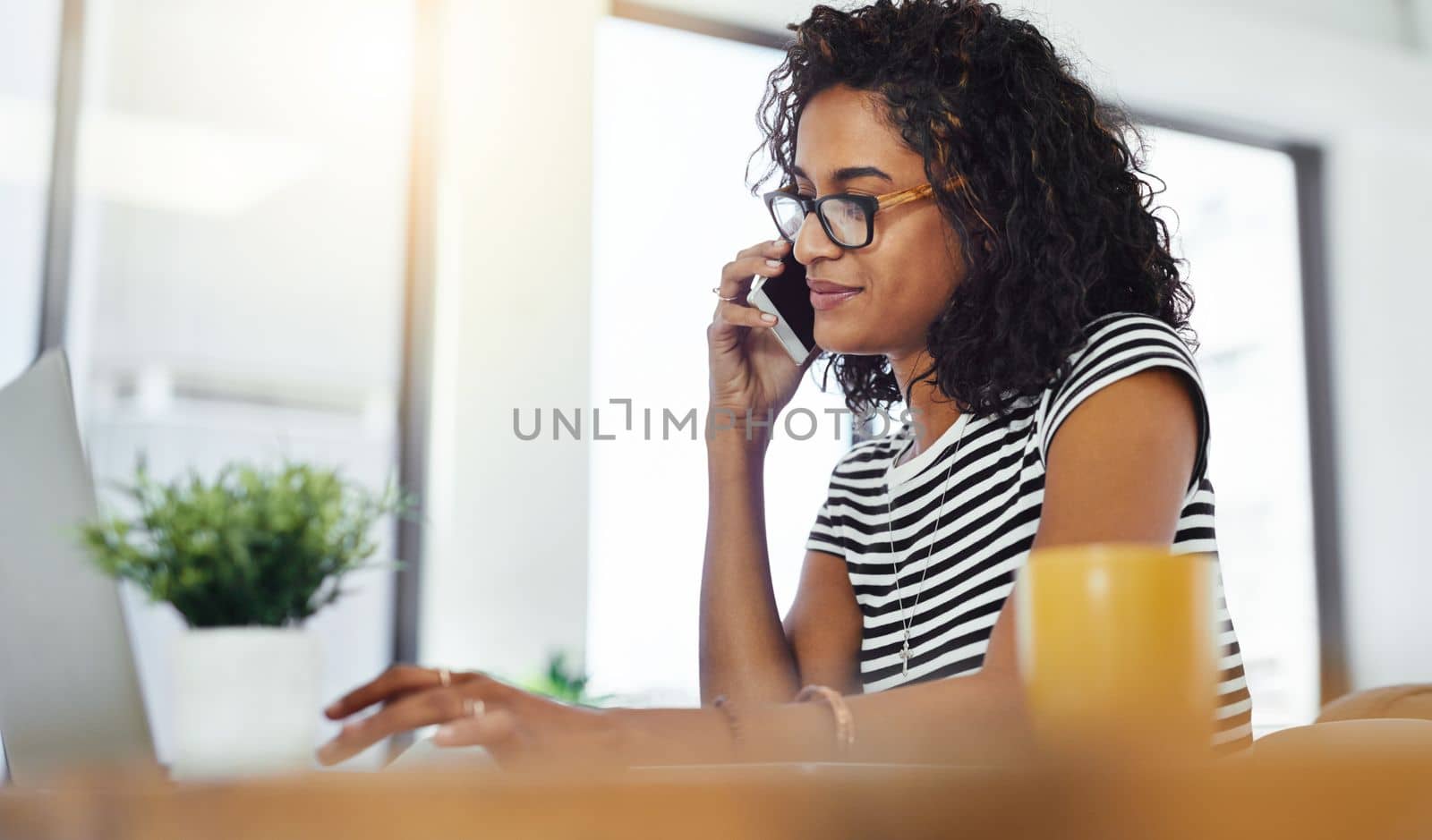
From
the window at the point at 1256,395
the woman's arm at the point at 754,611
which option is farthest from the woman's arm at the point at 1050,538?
the window at the point at 1256,395

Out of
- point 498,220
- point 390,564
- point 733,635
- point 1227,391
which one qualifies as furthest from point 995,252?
point 1227,391

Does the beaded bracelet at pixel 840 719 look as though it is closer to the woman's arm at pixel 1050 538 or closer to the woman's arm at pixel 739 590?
the woman's arm at pixel 1050 538

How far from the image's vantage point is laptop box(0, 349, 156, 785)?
49 centimetres

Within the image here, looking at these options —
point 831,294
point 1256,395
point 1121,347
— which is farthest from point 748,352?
point 1256,395

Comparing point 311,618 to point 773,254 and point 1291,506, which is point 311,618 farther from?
point 1291,506

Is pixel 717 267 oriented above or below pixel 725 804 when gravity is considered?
above

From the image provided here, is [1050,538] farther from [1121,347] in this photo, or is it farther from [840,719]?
[840,719]

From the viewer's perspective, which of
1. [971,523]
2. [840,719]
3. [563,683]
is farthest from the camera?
[563,683]

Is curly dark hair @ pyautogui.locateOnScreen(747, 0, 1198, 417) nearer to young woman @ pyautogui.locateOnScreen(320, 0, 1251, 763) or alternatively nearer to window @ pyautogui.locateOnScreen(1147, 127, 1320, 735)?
young woman @ pyautogui.locateOnScreen(320, 0, 1251, 763)

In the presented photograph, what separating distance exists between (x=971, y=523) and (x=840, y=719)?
0.64m

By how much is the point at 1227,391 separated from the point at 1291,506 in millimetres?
461

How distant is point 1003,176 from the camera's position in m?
1.28

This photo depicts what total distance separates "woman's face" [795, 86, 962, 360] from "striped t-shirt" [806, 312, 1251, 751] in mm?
130

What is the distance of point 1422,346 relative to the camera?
431cm
